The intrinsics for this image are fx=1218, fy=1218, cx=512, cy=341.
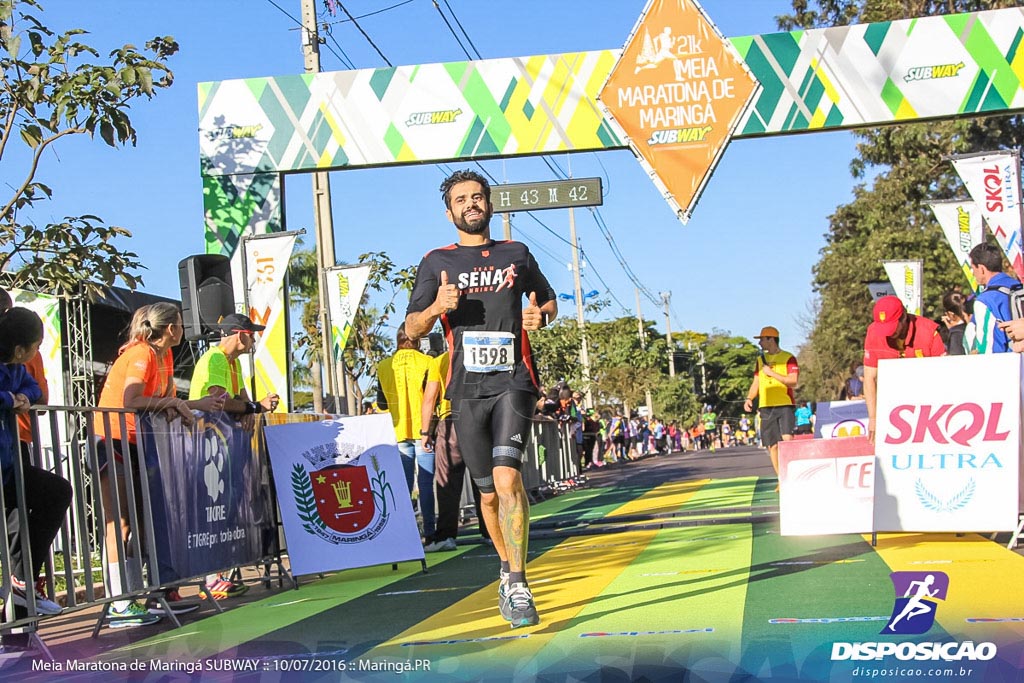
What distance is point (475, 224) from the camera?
594cm

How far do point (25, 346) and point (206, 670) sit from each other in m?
2.12

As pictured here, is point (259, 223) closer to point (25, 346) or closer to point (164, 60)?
point (164, 60)

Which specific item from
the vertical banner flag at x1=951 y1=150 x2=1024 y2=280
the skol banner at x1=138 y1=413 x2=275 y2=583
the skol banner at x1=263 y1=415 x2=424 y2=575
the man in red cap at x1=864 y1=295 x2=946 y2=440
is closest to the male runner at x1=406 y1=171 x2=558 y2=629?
the skol banner at x1=138 y1=413 x2=275 y2=583

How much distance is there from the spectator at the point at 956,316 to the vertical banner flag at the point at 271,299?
6651 millimetres

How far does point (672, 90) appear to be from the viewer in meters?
13.2

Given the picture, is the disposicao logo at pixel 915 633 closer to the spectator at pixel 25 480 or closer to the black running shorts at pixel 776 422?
the spectator at pixel 25 480

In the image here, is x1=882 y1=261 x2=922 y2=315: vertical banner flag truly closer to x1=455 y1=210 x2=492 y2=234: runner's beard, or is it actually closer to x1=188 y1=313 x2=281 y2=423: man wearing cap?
x1=188 y1=313 x2=281 y2=423: man wearing cap

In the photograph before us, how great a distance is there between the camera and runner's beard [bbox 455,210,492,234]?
19.5 feet

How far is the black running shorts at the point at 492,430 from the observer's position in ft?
18.8

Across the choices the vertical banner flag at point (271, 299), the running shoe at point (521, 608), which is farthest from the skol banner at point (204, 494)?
the vertical banner flag at point (271, 299)

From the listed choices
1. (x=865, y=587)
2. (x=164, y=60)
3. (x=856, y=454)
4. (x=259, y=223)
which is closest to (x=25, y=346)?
(x=164, y=60)

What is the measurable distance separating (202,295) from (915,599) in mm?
6372

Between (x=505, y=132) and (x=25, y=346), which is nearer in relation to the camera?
(x=25, y=346)

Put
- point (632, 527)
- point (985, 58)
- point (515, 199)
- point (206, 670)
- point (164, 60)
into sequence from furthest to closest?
point (515, 199) → point (985, 58) → point (632, 527) → point (164, 60) → point (206, 670)
